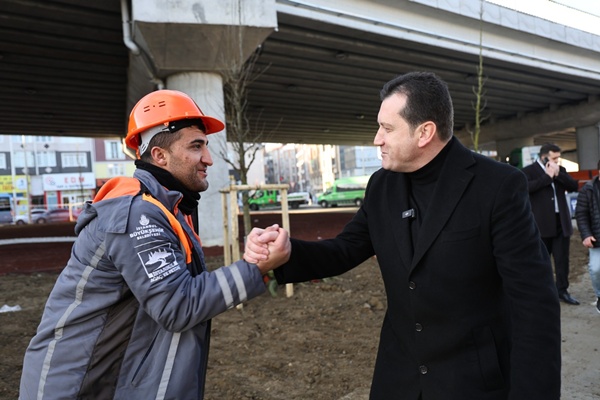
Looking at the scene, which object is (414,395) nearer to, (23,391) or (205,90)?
(23,391)

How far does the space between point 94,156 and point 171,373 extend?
63.5 m

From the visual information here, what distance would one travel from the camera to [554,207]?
21.9 feet

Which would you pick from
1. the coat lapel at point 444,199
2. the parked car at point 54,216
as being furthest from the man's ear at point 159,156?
the parked car at point 54,216

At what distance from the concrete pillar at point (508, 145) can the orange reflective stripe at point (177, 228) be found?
3455 cm

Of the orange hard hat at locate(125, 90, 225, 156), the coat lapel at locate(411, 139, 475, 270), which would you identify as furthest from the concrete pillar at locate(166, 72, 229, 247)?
the coat lapel at locate(411, 139, 475, 270)

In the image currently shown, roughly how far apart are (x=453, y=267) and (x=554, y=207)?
5670mm

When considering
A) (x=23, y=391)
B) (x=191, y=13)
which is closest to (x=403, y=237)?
(x=23, y=391)

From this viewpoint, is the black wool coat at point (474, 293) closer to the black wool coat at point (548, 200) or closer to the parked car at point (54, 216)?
the black wool coat at point (548, 200)

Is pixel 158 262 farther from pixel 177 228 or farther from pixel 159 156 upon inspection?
pixel 159 156

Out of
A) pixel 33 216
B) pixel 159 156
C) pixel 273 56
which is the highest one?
pixel 273 56

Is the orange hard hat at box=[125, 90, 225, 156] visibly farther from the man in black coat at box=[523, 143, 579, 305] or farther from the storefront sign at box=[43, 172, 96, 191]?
the storefront sign at box=[43, 172, 96, 191]

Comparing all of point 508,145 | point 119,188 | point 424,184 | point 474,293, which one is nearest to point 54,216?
point 508,145

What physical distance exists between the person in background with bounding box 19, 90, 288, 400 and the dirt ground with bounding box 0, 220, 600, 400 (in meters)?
2.53

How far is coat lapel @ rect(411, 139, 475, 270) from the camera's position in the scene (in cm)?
184
